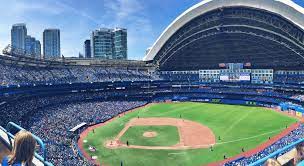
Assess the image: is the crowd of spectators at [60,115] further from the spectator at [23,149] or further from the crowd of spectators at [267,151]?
the spectator at [23,149]

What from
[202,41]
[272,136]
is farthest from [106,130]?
[202,41]

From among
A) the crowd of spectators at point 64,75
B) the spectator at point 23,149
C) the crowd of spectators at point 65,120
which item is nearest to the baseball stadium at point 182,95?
the crowd of spectators at point 65,120

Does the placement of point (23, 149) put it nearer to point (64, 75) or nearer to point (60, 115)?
point (60, 115)

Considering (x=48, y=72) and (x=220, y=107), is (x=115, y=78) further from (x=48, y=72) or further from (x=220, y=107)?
(x=220, y=107)

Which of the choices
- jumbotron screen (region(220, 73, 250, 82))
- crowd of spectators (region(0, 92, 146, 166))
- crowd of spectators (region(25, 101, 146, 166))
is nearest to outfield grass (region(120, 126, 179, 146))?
crowd of spectators (region(0, 92, 146, 166))

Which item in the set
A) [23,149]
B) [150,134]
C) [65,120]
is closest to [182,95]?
[150,134]

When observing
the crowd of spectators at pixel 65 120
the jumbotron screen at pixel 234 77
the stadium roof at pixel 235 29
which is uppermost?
the stadium roof at pixel 235 29
